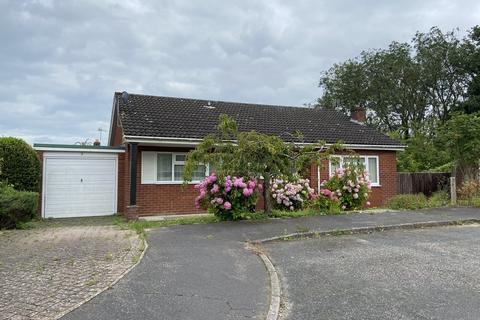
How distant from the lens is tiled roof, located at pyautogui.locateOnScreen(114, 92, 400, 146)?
13.8m

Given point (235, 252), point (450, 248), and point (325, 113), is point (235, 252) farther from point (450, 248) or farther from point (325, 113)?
point (325, 113)

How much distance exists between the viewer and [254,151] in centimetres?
1030

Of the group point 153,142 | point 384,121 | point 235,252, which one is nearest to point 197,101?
point 153,142

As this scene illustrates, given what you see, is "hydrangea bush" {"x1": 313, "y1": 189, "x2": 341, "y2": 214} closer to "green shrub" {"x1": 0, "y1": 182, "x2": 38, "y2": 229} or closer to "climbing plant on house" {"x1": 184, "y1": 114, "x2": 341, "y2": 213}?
"climbing plant on house" {"x1": 184, "y1": 114, "x2": 341, "y2": 213}

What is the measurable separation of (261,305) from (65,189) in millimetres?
11076

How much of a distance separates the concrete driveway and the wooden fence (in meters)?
8.56

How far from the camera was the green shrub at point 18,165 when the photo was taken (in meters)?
11.7

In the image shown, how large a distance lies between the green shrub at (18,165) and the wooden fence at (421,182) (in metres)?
15.1

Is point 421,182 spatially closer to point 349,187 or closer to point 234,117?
point 349,187

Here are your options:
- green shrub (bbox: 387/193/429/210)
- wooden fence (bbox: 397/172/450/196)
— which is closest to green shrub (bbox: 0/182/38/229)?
green shrub (bbox: 387/193/429/210)

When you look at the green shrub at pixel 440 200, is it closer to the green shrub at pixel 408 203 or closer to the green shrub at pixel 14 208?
the green shrub at pixel 408 203

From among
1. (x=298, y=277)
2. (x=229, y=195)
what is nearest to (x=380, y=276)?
(x=298, y=277)

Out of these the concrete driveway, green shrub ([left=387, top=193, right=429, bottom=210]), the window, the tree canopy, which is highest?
the tree canopy

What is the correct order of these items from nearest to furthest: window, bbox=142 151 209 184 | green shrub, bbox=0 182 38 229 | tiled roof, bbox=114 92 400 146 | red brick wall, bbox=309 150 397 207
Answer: green shrub, bbox=0 182 38 229 < window, bbox=142 151 209 184 < tiled roof, bbox=114 92 400 146 < red brick wall, bbox=309 150 397 207
